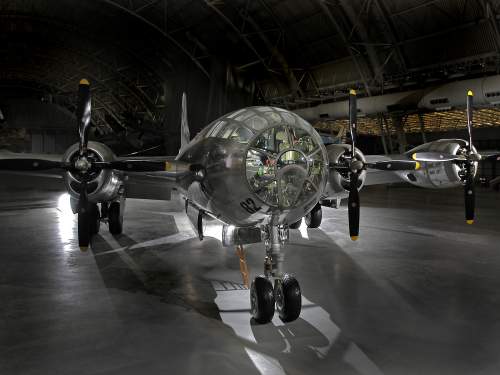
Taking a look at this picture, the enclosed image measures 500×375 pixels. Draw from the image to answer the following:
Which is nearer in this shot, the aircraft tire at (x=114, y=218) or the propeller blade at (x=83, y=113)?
the propeller blade at (x=83, y=113)

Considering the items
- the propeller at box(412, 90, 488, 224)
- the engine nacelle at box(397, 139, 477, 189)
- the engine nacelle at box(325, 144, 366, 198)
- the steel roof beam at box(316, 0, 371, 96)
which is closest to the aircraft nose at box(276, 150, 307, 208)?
the propeller at box(412, 90, 488, 224)

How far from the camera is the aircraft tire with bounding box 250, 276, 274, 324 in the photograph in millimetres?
5754

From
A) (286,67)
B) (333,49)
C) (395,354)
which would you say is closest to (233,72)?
(286,67)

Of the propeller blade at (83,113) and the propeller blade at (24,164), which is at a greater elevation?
the propeller blade at (83,113)

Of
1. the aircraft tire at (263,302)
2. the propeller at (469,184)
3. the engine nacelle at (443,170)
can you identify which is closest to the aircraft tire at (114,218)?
the aircraft tire at (263,302)

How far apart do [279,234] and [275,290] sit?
0.87 meters

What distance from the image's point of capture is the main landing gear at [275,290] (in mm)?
5785

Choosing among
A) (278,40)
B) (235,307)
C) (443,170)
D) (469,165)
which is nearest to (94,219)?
(235,307)

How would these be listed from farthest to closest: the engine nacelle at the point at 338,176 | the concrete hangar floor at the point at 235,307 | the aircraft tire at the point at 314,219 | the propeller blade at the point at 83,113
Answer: the aircraft tire at the point at 314,219 < the engine nacelle at the point at 338,176 < the propeller blade at the point at 83,113 < the concrete hangar floor at the point at 235,307

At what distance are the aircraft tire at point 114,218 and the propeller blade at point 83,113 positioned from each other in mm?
4239

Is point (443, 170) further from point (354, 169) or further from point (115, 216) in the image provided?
point (115, 216)

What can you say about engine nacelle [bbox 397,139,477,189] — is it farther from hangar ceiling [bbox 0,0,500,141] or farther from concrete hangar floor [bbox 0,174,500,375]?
hangar ceiling [bbox 0,0,500,141]

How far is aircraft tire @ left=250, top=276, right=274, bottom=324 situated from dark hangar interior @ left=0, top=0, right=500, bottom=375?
3 centimetres

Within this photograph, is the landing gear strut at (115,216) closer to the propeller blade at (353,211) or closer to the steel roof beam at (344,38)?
the propeller blade at (353,211)
